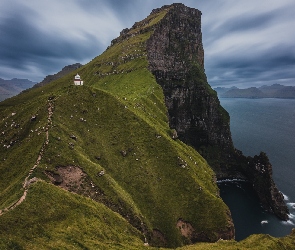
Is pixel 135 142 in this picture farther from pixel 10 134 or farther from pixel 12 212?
pixel 12 212

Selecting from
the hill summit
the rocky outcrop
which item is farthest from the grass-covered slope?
the rocky outcrop

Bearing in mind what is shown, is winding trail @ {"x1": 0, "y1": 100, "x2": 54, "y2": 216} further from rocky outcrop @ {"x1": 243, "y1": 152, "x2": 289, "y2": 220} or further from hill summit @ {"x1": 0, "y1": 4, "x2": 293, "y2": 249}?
rocky outcrop @ {"x1": 243, "y1": 152, "x2": 289, "y2": 220}

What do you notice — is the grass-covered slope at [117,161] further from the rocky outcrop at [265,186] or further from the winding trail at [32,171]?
the rocky outcrop at [265,186]

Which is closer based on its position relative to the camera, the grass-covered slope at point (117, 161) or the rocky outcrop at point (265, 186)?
the grass-covered slope at point (117, 161)

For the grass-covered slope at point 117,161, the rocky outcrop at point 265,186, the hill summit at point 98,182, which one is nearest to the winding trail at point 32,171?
the hill summit at point 98,182

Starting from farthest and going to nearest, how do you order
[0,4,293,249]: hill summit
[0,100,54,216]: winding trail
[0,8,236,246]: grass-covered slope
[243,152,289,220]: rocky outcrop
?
1. [243,152,289,220]: rocky outcrop
2. [0,8,236,246]: grass-covered slope
3. [0,4,293,249]: hill summit
4. [0,100,54,216]: winding trail

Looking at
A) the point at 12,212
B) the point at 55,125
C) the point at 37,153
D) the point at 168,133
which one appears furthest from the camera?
the point at 168,133

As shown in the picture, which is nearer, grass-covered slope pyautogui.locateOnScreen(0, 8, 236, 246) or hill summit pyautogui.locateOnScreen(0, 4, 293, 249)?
hill summit pyautogui.locateOnScreen(0, 4, 293, 249)

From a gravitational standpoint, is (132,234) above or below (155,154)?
below

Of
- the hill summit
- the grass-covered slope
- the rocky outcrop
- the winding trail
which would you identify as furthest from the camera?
the rocky outcrop

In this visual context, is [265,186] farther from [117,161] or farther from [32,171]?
[32,171]

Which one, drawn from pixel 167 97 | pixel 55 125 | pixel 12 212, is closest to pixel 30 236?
pixel 12 212
